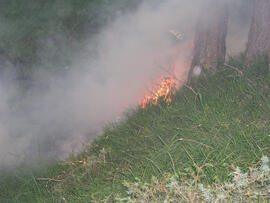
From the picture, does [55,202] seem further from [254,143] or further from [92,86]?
[92,86]

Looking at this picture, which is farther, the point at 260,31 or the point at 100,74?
the point at 100,74

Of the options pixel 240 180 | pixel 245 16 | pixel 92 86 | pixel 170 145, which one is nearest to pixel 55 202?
pixel 170 145

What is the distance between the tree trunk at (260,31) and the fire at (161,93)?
33.5 inches

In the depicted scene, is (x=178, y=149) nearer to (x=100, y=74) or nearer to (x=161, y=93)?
(x=161, y=93)

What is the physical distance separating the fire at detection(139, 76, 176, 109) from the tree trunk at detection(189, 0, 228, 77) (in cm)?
26

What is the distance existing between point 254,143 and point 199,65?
161cm

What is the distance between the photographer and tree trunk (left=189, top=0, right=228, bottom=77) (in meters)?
4.34

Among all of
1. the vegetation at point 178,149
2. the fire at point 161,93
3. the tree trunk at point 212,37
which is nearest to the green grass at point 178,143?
the vegetation at point 178,149

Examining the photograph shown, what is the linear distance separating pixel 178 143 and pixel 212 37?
168 centimetres

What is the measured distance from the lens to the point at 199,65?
434 cm

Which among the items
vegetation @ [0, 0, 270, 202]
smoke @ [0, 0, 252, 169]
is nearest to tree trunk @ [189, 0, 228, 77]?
smoke @ [0, 0, 252, 169]

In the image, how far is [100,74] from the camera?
16.2 feet

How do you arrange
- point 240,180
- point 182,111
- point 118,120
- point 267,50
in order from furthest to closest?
point 118,120, point 267,50, point 182,111, point 240,180

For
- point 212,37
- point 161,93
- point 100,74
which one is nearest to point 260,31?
point 212,37
